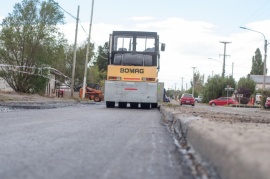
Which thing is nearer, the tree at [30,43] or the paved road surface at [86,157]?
the paved road surface at [86,157]

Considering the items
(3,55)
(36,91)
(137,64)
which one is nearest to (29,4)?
(3,55)

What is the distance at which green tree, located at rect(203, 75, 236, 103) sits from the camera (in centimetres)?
7903

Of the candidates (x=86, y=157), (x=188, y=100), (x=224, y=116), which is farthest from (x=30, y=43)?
(x=86, y=157)

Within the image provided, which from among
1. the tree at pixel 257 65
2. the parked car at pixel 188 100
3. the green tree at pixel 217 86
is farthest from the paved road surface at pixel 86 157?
the tree at pixel 257 65

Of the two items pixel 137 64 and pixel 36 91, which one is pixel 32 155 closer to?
pixel 137 64

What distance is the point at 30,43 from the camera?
124 ft

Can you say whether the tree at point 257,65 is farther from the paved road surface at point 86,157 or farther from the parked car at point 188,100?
the paved road surface at point 86,157

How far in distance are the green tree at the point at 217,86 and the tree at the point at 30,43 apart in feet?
150

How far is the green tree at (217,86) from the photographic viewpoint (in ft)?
259

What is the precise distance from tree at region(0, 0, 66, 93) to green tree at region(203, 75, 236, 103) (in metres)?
45.6

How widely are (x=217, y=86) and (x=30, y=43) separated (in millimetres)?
48739

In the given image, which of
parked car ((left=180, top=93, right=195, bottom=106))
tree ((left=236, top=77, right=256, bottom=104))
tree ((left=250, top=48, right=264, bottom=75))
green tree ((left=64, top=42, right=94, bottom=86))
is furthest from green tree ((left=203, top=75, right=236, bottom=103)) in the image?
tree ((left=250, top=48, right=264, bottom=75))

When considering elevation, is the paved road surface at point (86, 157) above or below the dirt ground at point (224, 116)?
below

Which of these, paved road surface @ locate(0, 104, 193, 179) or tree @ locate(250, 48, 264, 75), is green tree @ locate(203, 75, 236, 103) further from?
paved road surface @ locate(0, 104, 193, 179)
